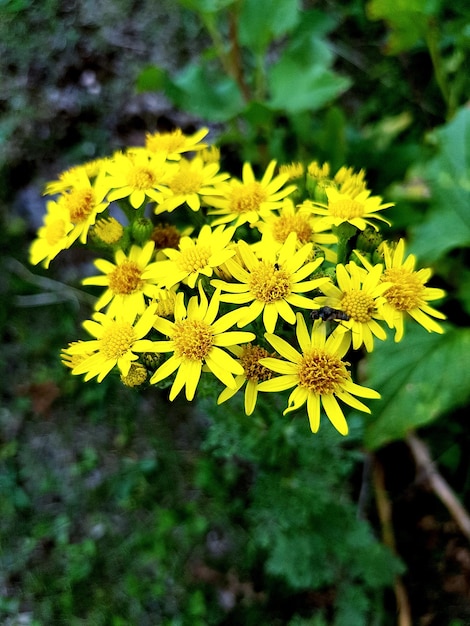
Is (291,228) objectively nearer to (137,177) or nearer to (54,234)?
(137,177)

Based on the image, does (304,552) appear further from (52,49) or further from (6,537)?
(52,49)

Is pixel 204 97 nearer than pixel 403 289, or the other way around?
pixel 403 289

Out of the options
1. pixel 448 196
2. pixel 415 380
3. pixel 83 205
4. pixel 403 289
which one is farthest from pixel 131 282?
pixel 448 196

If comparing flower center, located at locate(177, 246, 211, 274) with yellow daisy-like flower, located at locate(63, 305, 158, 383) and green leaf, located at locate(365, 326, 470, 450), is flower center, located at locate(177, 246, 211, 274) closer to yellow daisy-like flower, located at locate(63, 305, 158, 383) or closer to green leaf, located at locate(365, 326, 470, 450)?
yellow daisy-like flower, located at locate(63, 305, 158, 383)

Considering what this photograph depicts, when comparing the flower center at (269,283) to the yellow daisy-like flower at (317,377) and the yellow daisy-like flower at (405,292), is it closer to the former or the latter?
the yellow daisy-like flower at (317,377)

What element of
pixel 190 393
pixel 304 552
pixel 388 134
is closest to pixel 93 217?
pixel 190 393

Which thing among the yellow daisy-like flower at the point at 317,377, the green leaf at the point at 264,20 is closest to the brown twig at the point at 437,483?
the yellow daisy-like flower at the point at 317,377
